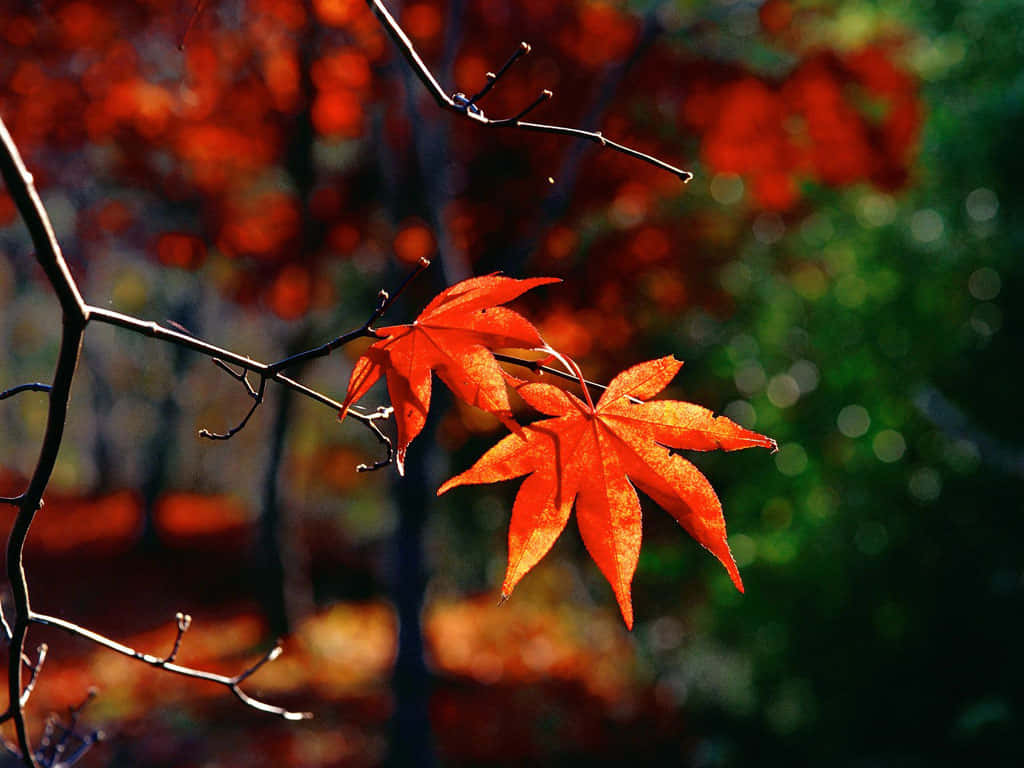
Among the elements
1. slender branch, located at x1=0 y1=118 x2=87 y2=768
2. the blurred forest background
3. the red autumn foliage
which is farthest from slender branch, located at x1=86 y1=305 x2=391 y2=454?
the red autumn foliage

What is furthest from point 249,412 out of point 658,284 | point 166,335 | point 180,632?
point 658,284

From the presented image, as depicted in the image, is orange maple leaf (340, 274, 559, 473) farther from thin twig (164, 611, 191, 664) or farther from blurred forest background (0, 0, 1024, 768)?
blurred forest background (0, 0, 1024, 768)

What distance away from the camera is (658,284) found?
7.05 meters

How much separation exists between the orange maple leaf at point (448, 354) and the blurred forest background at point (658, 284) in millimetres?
3409

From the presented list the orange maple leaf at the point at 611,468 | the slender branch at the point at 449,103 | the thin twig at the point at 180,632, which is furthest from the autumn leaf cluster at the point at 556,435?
the thin twig at the point at 180,632

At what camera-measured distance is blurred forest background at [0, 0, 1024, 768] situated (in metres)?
4.93

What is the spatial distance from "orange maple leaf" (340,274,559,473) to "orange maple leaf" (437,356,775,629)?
0.04 m

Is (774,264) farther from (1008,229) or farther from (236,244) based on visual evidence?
(236,244)

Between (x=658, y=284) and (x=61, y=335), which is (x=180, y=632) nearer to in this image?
Result: (x=61, y=335)

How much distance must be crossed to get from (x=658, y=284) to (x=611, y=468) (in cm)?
635

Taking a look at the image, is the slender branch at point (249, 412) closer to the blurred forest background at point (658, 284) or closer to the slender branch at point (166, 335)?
the slender branch at point (166, 335)

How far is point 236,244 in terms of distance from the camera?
25.2ft

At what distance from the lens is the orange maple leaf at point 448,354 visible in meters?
0.80

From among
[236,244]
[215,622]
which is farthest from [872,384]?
[215,622]
